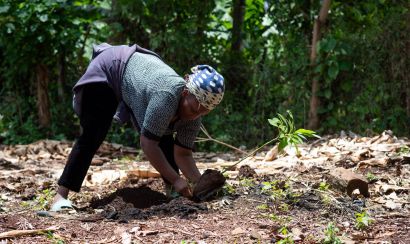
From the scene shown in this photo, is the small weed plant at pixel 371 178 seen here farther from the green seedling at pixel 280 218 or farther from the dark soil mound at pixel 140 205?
the dark soil mound at pixel 140 205

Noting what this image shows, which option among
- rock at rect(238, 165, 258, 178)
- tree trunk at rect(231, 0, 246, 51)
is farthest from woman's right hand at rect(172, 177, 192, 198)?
tree trunk at rect(231, 0, 246, 51)

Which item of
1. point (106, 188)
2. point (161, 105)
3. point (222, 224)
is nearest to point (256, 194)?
point (222, 224)

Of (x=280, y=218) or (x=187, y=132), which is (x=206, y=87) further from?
(x=280, y=218)

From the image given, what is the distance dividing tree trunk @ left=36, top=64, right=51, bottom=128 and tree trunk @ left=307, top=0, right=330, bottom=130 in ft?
13.5

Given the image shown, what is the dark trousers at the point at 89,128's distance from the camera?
14.4ft

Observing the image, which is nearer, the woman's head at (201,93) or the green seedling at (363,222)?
the green seedling at (363,222)

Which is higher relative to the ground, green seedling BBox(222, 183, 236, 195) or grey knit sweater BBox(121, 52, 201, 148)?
grey knit sweater BBox(121, 52, 201, 148)

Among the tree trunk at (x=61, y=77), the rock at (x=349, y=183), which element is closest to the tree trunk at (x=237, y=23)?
the tree trunk at (x=61, y=77)

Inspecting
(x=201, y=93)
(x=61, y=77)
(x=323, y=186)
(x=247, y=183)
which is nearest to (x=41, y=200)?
(x=247, y=183)

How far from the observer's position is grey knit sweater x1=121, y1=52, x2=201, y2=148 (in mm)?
3867

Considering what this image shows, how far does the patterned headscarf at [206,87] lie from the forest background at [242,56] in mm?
4010

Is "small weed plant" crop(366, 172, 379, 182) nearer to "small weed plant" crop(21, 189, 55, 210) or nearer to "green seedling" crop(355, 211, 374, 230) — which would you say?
"green seedling" crop(355, 211, 374, 230)

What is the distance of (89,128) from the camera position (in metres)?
4.40

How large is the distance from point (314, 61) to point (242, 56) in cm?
140
